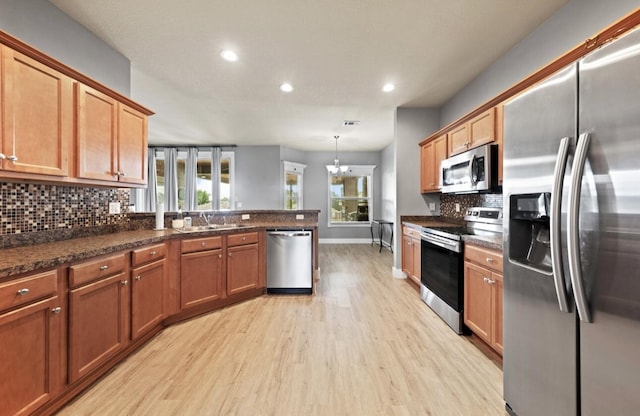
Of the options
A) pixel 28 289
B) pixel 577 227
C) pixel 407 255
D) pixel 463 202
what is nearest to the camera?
pixel 577 227

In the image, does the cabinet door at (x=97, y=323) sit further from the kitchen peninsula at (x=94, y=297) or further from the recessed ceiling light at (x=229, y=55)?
the recessed ceiling light at (x=229, y=55)

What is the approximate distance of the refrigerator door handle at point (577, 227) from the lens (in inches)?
39.6

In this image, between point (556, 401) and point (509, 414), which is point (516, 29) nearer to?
point (556, 401)

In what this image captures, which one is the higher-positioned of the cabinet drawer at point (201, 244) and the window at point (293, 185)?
the window at point (293, 185)

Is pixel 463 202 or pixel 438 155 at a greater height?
pixel 438 155

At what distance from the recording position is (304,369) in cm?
196

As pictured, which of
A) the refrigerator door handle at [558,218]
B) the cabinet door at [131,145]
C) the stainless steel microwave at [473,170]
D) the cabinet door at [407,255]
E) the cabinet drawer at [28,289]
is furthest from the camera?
the cabinet door at [407,255]

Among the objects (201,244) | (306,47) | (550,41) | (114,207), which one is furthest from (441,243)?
(114,207)

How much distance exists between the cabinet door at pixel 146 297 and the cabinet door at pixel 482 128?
3.40m

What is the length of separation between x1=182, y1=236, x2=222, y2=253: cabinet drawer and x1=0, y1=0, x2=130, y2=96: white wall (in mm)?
1763

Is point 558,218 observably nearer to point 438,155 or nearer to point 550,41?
point 550,41

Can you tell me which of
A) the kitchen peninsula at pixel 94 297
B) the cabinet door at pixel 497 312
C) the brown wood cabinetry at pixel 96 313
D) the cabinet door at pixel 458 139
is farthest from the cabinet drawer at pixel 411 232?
the brown wood cabinetry at pixel 96 313

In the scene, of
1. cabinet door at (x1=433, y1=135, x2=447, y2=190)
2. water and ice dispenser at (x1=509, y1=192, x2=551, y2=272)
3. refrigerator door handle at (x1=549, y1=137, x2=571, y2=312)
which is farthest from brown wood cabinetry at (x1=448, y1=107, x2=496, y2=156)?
refrigerator door handle at (x1=549, y1=137, x2=571, y2=312)

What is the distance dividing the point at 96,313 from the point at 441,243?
2940 millimetres
